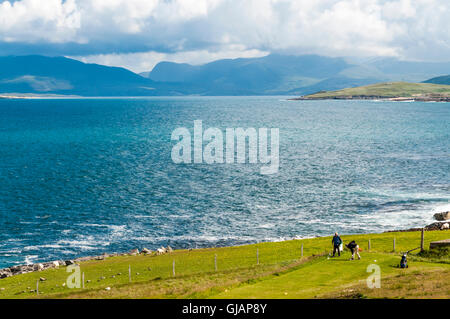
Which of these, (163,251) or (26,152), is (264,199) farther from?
(26,152)

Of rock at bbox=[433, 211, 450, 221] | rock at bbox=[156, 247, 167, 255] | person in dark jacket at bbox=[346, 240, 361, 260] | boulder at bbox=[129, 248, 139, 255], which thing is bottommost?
boulder at bbox=[129, 248, 139, 255]

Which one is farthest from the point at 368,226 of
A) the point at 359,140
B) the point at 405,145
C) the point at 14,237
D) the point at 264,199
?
the point at 359,140

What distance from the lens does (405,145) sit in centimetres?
17275

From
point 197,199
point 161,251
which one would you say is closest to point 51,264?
point 161,251

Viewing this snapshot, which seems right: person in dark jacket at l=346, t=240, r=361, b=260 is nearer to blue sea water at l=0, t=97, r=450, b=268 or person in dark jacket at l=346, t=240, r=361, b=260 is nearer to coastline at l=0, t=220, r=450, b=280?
coastline at l=0, t=220, r=450, b=280

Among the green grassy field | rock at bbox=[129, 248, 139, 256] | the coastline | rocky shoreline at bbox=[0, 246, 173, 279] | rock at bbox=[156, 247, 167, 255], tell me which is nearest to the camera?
the green grassy field

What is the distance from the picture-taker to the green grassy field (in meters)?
36.5

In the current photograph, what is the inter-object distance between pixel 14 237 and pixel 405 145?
141992 mm

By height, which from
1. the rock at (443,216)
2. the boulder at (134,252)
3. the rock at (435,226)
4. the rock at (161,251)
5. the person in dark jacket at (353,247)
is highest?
the person in dark jacket at (353,247)

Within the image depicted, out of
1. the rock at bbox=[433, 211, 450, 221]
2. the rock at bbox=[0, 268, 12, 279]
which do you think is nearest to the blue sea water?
the rock at bbox=[433, 211, 450, 221]

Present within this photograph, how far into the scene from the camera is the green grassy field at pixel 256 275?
3650 centimetres

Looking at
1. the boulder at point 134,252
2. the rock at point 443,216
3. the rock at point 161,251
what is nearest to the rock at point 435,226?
the rock at point 443,216

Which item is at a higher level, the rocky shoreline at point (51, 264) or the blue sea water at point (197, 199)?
the blue sea water at point (197, 199)

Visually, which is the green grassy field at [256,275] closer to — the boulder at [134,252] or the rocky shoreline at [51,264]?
the rocky shoreline at [51,264]
